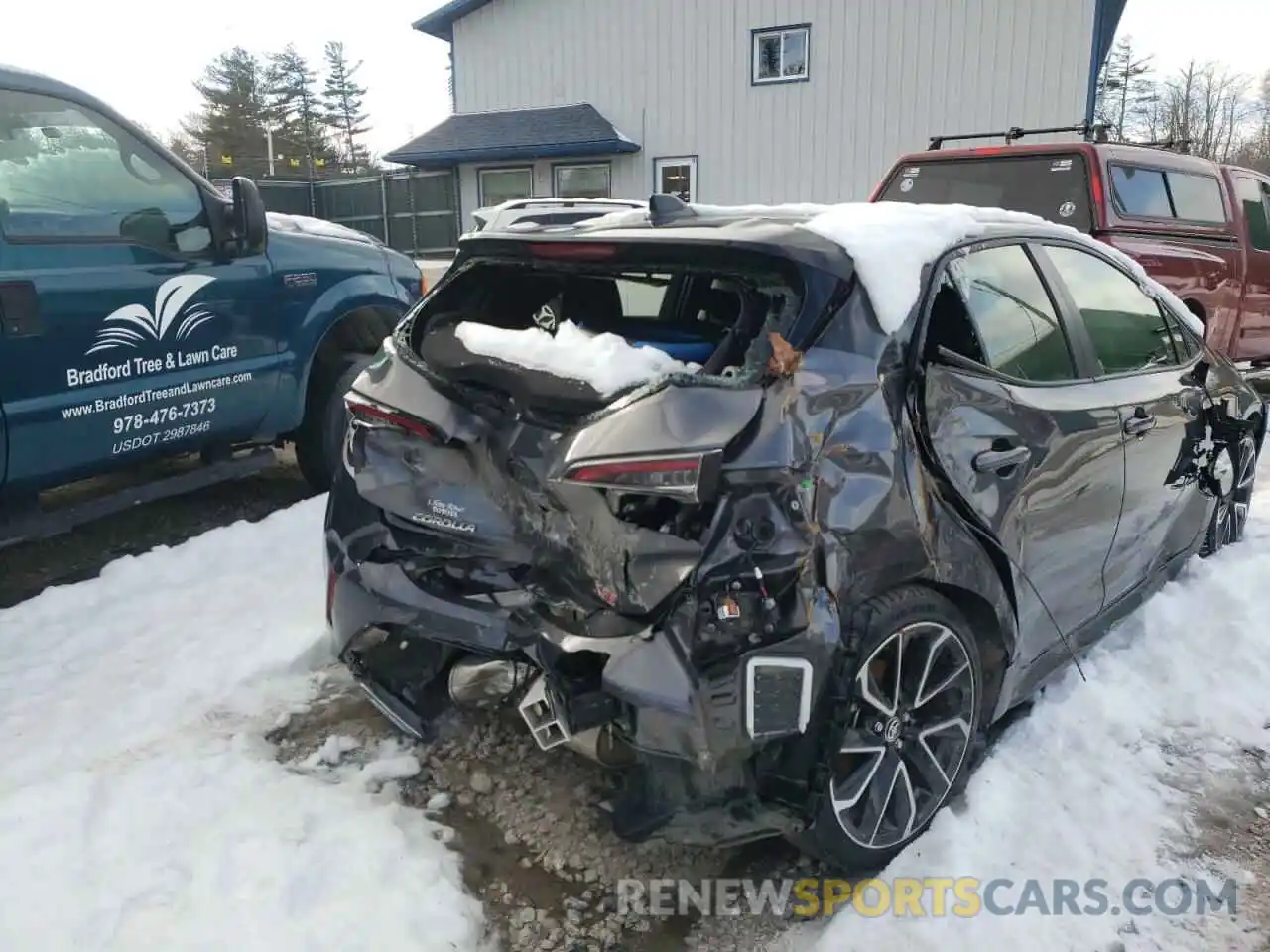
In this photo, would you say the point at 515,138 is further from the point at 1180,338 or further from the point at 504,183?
the point at 1180,338

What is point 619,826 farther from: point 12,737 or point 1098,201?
point 1098,201

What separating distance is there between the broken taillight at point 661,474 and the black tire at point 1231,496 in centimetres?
319

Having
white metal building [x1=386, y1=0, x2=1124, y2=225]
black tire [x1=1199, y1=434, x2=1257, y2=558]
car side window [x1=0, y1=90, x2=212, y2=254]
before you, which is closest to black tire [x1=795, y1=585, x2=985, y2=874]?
black tire [x1=1199, y1=434, x2=1257, y2=558]

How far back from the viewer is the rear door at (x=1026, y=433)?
9.04ft

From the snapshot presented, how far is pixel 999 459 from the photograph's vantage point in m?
2.80

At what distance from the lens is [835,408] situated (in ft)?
7.91

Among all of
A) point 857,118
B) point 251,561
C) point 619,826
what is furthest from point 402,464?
point 857,118

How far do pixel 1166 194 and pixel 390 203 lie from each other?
1789cm

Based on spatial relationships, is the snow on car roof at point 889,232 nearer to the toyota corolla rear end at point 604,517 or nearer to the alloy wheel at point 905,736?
the toyota corolla rear end at point 604,517

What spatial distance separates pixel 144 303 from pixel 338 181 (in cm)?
2005

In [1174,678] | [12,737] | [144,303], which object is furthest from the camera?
[144,303]

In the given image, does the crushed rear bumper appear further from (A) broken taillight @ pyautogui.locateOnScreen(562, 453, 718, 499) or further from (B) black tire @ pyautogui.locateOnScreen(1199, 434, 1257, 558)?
(B) black tire @ pyautogui.locateOnScreen(1199, 434, 1257, 558)

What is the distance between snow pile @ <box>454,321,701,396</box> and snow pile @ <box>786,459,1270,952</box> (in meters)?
1.43

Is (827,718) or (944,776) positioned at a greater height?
(827,718)
